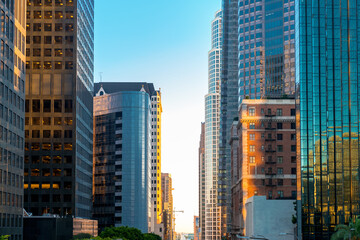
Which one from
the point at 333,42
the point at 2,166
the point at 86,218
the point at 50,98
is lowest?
the point at 86,218

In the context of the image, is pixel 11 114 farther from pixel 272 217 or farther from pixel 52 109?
pixel 272 217

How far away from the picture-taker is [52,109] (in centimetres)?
15725

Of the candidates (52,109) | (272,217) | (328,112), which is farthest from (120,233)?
(328,112)

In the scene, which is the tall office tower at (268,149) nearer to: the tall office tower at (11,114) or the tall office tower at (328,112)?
the tall office tower at (328,112)

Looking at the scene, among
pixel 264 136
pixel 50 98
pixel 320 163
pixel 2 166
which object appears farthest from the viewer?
pixel 264 136

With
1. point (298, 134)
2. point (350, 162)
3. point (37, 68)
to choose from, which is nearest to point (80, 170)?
point (37, 68)

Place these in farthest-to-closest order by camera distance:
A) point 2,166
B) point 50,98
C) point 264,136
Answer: point 264,136 → point 50,98 → point 2,166

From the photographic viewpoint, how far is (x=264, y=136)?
17062cm

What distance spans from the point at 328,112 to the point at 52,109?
6720cm

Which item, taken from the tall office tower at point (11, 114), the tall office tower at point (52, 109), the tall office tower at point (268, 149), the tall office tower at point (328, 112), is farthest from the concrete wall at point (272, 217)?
the tall office tower at point (11, 114)

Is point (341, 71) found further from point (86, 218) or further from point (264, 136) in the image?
point (86, 218)

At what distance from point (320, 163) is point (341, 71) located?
20497 mm

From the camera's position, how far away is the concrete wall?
146250 mm

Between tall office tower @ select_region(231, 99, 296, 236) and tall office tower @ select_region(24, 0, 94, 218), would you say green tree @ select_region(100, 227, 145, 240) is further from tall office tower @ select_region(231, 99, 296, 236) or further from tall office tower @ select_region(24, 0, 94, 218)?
tall office tower @ select_region(231, 99, 296, 236)
